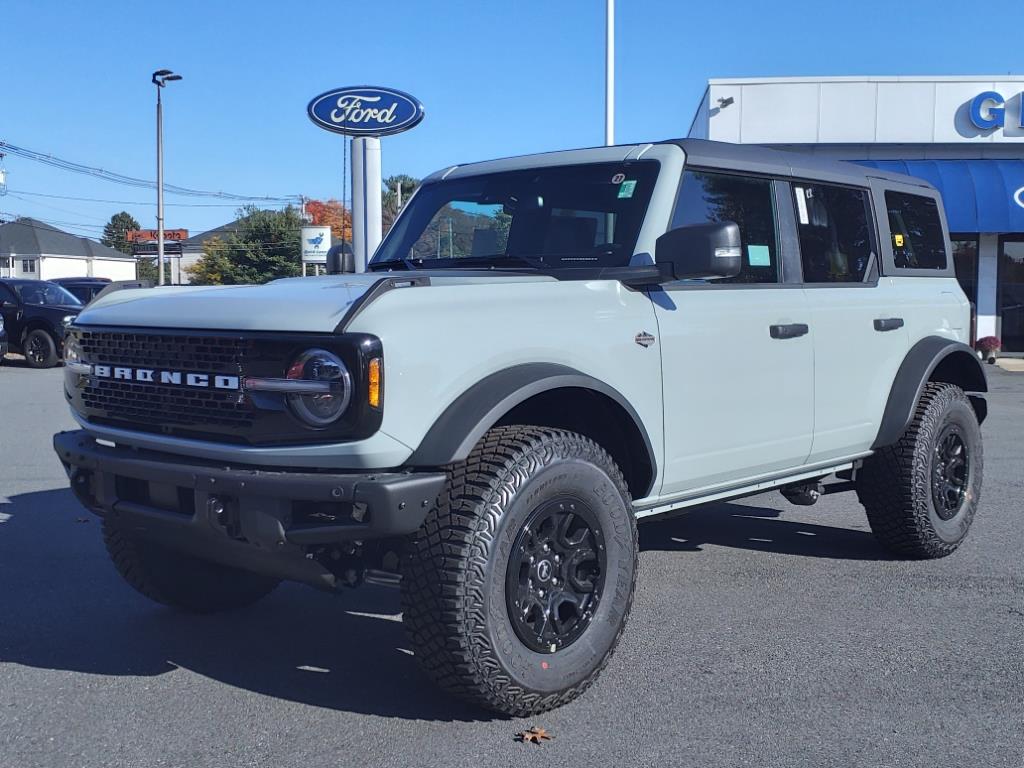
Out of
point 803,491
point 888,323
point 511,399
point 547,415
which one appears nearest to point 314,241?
point 803,491

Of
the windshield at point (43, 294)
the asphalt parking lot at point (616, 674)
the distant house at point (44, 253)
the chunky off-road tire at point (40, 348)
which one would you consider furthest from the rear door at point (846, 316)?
the distant house at point (44, 253)

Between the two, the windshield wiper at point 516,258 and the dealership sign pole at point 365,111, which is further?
the dealership sign pole at point 365,111

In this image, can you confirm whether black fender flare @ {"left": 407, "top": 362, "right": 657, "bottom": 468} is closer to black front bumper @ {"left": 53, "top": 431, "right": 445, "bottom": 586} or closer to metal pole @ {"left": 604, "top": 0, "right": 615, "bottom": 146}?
black front bumper @ {"left": 53, "top": 431, "right": 445, "bottom": 586}

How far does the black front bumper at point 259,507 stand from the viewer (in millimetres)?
3258

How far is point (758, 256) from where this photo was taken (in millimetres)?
4949

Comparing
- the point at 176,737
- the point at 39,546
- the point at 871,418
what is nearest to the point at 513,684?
the point at 176,737

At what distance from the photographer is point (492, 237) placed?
5.03 meters

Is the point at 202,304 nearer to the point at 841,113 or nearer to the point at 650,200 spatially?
the point at 650,200

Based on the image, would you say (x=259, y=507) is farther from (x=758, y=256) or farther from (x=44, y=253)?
(x=44, y=253)

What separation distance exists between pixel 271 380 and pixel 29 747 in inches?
57.0

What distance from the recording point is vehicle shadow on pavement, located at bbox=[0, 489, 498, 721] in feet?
13.0

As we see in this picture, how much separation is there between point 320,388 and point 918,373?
3665 millimetres

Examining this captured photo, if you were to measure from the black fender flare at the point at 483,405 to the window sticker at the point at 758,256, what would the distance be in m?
1.42

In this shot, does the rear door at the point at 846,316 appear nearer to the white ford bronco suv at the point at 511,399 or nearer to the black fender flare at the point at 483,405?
the white ford bronco suv at the point at 511,399
